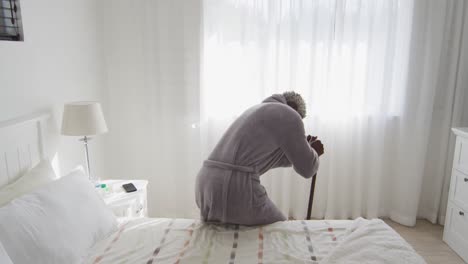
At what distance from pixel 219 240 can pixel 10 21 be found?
152 cm

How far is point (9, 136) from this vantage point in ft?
5.43

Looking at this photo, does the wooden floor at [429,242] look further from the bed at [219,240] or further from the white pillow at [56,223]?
the white pillow at [56,223]

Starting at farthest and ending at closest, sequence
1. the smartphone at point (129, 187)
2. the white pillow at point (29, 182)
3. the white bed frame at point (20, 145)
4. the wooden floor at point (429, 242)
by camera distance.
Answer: the wooden floor at point (429, 242) → the smartphone at point (129, 187) → the white bed frame at point (20, 145) → the white pillow at point (29, 182)

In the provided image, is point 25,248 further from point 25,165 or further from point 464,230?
point 464,230

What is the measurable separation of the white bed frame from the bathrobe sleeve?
1.30 metres

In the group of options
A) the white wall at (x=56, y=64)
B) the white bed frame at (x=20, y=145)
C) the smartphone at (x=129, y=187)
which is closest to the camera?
the white bed frame at (x=20, y=145)

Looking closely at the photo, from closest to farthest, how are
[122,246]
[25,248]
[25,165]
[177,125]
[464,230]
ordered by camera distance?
1. [25,248]
2. [122,246]
3. [25,165]
4. [464,230]
5. [177,125]

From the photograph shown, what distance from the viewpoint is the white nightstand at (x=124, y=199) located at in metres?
2.13

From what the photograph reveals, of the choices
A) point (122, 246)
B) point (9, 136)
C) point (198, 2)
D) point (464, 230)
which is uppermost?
point (198, 2)

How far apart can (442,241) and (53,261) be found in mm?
2854

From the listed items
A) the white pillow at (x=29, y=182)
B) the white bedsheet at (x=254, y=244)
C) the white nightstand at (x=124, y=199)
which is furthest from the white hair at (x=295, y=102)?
the white pillow at (x=29, y=182)

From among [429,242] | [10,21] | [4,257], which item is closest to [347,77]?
[429,242]

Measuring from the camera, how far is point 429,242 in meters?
2.82

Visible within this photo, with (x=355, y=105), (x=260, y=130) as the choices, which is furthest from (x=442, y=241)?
(x=260, y=130)
